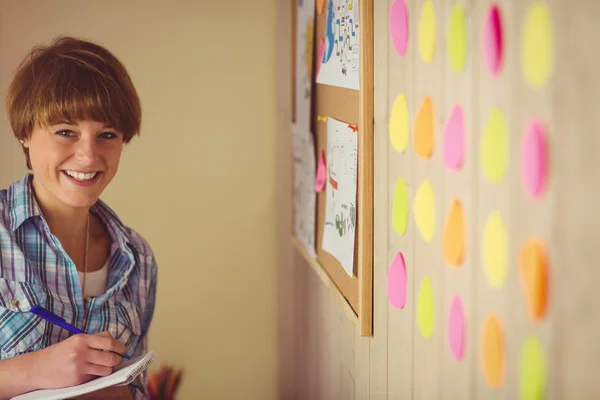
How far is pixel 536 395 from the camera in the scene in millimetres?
678

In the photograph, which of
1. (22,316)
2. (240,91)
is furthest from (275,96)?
(22,316)

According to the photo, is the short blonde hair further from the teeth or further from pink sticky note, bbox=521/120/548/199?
pink sticky note, bbox=521/120/548/199

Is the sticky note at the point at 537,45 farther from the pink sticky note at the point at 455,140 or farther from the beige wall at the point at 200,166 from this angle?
the beige wall at the point at 200,166

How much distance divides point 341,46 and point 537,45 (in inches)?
33.7

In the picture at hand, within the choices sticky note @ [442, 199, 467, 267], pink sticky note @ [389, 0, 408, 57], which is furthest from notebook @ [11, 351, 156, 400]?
pink sticky note @ [389, 0, 408, 57]

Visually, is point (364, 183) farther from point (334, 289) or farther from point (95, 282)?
point (95, 282)

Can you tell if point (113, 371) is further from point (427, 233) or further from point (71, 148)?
point (427, 233)

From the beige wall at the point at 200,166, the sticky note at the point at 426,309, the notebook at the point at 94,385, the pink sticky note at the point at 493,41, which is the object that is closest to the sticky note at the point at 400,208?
the sticky note at the point at 426,309

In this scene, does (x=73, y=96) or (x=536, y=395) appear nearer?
(x=536, y=395)

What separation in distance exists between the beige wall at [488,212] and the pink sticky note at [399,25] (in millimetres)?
22

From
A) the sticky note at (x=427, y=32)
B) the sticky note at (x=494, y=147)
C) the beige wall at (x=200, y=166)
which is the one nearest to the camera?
the sticky note at (x=494, y=147)

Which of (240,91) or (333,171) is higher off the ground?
(240,91)

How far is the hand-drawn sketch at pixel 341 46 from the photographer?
4.43 feet

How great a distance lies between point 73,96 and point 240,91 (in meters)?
1.20
